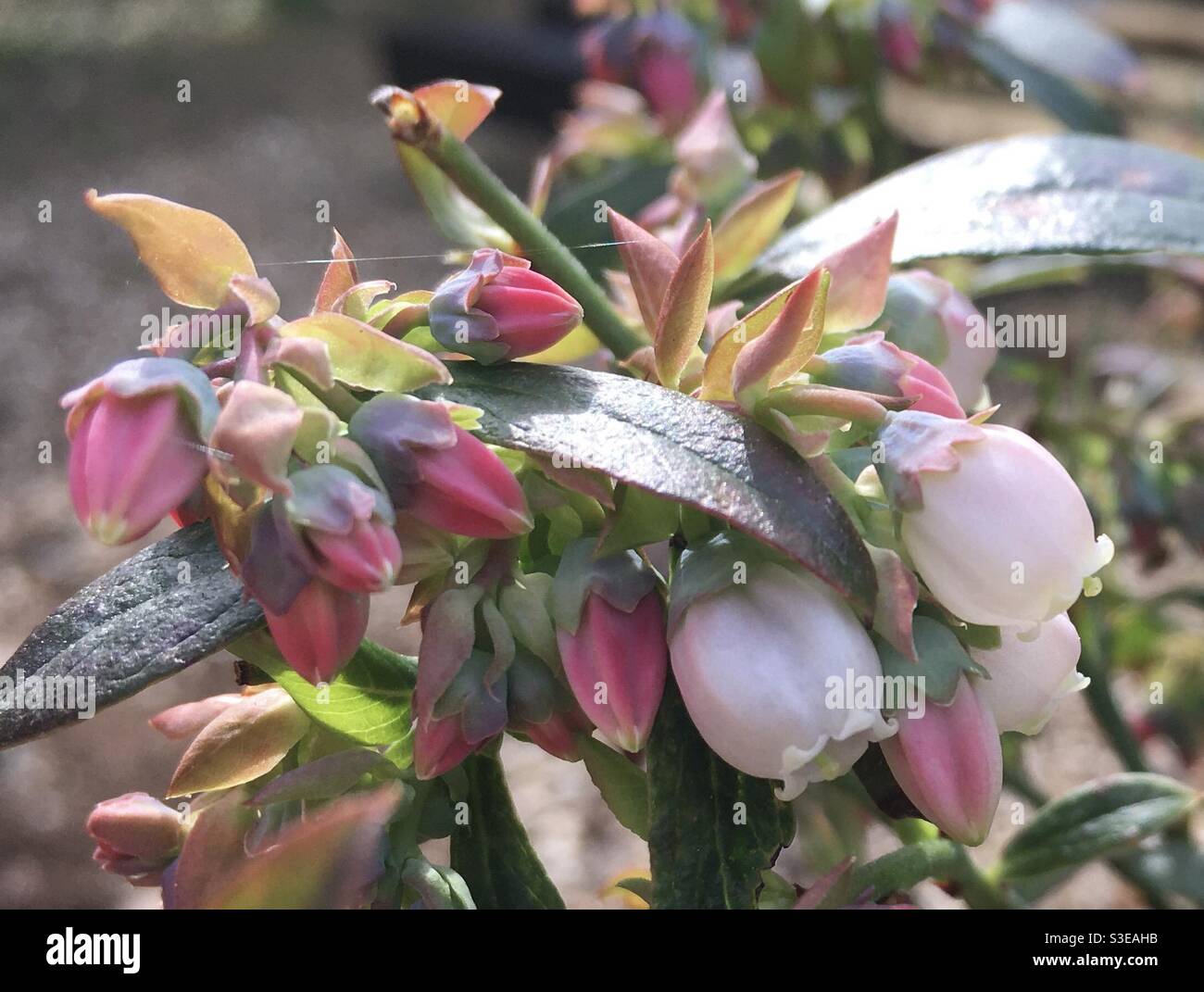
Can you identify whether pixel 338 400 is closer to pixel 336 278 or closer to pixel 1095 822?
pixel 336 278

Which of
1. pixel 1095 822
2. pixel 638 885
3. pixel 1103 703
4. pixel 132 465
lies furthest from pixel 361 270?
pixel 1103 703

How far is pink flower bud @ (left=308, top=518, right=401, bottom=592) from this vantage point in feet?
0.94

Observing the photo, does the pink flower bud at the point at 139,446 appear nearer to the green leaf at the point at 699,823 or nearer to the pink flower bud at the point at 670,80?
the green leaf at the point at 699,823

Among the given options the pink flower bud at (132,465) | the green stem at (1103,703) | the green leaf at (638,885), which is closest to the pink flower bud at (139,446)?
the pink flower bud at (132,465)

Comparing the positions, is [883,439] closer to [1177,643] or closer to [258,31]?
[1177,643]

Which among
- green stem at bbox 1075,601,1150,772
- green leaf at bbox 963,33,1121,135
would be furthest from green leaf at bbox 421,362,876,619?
green leaf at bbox 963,33,1121,135

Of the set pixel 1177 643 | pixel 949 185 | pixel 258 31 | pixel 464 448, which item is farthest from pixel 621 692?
pixel 258 31

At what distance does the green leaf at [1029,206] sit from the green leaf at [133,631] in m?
0.28

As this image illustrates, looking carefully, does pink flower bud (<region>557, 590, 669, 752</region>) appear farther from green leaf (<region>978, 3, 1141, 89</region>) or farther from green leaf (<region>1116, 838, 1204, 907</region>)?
green leaf (<region>978, 3, 1141, 89</region>)

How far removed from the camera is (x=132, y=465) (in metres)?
0.29

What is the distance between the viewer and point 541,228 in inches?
17.1

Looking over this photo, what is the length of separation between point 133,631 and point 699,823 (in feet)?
0.56

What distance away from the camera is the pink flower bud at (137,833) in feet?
1.21

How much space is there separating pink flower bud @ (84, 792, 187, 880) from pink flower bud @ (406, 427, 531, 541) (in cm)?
Result: 14
